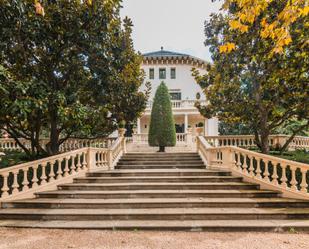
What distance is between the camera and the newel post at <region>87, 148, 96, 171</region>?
759 cm

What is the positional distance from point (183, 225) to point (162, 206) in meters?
0.95

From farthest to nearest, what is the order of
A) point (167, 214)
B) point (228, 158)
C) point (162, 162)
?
point (162, 162), point (228, 158), point (167, 214)

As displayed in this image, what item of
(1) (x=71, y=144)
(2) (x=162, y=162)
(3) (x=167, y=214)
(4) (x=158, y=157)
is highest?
(1) (x=71, y=144)

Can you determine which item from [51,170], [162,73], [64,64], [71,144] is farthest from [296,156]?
[162,73]

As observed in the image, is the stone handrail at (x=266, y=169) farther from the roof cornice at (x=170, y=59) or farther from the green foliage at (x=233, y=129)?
the roof cornice at (x=170, y=59)

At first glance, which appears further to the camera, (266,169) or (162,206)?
(266,169)

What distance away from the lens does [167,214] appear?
4844 mm

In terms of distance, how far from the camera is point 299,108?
845 centimetres

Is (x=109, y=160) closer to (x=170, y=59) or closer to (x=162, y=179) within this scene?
(x=162, y=179)

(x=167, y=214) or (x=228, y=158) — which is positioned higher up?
(x=228, y=158)

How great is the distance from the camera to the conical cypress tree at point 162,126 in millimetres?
11906

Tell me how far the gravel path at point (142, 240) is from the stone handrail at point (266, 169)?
1.66 meters

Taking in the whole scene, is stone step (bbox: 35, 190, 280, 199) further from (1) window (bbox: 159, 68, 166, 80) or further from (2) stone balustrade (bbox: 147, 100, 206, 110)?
(1) window (bbox: 159, 68, 166, 80)

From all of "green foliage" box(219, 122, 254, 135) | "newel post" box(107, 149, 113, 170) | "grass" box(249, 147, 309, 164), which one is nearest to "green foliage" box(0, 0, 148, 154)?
"newel post" box(107, 149, 113, 170)
